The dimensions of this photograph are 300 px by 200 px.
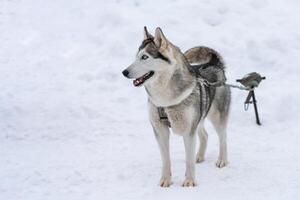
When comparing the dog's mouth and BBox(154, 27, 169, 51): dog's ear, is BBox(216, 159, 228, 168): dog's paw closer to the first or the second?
the dog's mouth

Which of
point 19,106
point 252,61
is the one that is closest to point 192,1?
point 252,61

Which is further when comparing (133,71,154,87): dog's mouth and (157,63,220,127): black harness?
(157,63,220,127): black harness

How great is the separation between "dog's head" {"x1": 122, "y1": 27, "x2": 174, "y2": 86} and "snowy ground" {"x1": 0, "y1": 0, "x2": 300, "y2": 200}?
47.6 inches

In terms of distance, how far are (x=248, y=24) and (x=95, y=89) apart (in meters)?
3.38

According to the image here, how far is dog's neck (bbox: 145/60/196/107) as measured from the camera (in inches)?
215

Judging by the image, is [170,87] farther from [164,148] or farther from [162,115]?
[164,148]

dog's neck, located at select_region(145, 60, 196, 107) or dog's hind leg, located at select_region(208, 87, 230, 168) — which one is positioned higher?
dog's neck, located at select_region(145, 60, 196, 107)

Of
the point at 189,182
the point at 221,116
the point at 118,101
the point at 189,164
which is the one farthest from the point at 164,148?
the point at 118,101

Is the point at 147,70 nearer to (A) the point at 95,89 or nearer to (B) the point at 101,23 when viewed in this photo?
(A) the point at 95,89

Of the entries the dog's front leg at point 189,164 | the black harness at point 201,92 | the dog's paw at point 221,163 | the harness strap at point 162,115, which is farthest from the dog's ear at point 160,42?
the dog's paw at point 221,163

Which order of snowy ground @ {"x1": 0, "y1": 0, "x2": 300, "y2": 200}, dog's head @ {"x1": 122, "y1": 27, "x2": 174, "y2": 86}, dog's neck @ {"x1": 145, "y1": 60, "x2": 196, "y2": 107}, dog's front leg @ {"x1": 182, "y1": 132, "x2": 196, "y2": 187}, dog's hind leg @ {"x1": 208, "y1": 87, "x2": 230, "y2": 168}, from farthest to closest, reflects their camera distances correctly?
dog's hind leg @ {"x1": 208, "y1": 87, "x2": 230, "y2": 168} < snowy ground @ {"x1": 0, "y1": 0, "x2": 300, "y2": 200} < dog's front leg @ {"x1": 182, "y1": 132, "x2": 196, "y2": 187} < dog's neck @ {"x1": 145, "y1": 60, "x2": 196, "y2": 107} < dog's head @ {"x1": 122, "y1": 27, "x2": 174, "y2": 86}

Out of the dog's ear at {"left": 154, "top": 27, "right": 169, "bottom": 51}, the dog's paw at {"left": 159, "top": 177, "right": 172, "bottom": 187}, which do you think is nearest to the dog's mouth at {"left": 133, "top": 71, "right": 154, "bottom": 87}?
the dog's ear at {"left": 154, "top": 27, "right": 169, "bottom": 51}

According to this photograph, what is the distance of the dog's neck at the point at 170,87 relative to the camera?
547 cm

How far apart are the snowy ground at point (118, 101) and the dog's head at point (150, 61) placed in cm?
121
